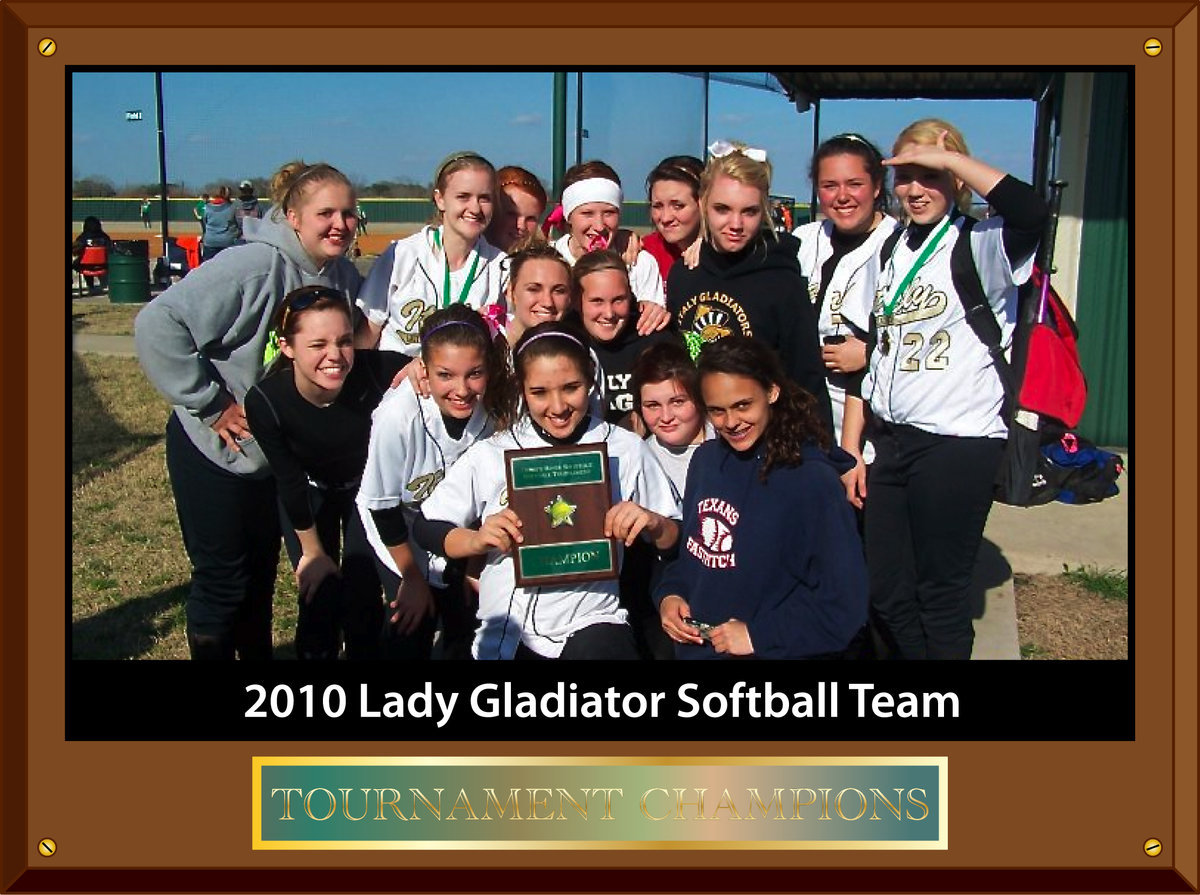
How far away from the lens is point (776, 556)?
298cm

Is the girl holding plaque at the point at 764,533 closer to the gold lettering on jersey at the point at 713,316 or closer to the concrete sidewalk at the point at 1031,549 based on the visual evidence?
the gold lettering on jersey at the point at 713,316

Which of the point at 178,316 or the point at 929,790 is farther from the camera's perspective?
the point at 178,316

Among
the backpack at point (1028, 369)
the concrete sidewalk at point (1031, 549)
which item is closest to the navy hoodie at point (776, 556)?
the backpack at point (1028, 369)

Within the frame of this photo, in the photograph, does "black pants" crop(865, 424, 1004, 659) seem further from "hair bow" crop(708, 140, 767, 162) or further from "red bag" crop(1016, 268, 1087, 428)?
"hair bow" crop(708, 140, 767, 162)

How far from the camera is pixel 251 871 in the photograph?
8.87ft

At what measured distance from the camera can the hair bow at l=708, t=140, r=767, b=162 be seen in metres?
3.54

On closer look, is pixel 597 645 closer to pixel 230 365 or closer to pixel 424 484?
pixel 424 484

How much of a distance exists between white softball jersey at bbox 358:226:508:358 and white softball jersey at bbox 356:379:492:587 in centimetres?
34

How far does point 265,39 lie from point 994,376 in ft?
6.89

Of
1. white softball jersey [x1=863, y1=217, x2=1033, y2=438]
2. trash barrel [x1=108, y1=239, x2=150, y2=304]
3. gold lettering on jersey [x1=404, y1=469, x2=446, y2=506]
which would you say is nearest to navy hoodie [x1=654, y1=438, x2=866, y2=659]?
white softball jersey [x1=863, y1=217, x2=1033, y2=438]

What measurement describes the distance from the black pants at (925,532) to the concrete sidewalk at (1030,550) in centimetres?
73

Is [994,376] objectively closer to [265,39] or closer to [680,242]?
[680,242]

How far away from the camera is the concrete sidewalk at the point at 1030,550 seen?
4.50 meters
